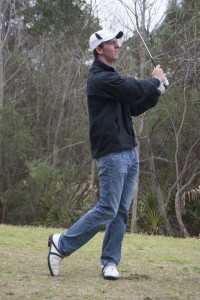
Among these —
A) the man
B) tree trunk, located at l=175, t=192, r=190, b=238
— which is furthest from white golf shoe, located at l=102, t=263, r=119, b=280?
tree trunk, located at l=175, t=192, r=190, b=238

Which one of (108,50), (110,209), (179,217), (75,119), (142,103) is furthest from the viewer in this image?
(75,119)

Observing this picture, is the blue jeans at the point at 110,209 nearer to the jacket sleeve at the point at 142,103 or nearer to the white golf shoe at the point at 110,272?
the white golf shoe at the point at 110,272

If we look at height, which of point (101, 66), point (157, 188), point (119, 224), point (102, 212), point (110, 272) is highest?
point (101, 66)

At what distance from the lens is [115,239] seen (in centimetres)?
467

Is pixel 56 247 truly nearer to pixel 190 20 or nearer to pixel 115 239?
pixel 115 239

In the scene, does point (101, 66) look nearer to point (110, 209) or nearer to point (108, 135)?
point (108, 135)

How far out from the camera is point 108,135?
173 inches

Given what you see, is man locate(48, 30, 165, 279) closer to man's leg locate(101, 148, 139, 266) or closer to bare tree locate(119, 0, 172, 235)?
man's leg locate(101, 148, 139, 266)

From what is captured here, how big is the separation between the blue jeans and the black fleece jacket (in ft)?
0.30

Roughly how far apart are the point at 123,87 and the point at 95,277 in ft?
4.48

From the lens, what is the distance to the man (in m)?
4.39

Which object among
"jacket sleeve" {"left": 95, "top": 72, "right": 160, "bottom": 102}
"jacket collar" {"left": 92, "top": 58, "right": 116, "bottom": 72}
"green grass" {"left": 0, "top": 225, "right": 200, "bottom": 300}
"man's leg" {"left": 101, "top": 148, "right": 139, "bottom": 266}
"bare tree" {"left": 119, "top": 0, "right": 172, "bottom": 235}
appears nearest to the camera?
"green grass" {"left": 0, "top": 225, "right": 200, "bottom": 300}

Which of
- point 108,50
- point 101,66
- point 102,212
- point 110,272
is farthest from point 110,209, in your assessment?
point 108,50

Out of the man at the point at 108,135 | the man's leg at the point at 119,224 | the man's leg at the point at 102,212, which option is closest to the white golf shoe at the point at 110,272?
the man at the point at 108,135
